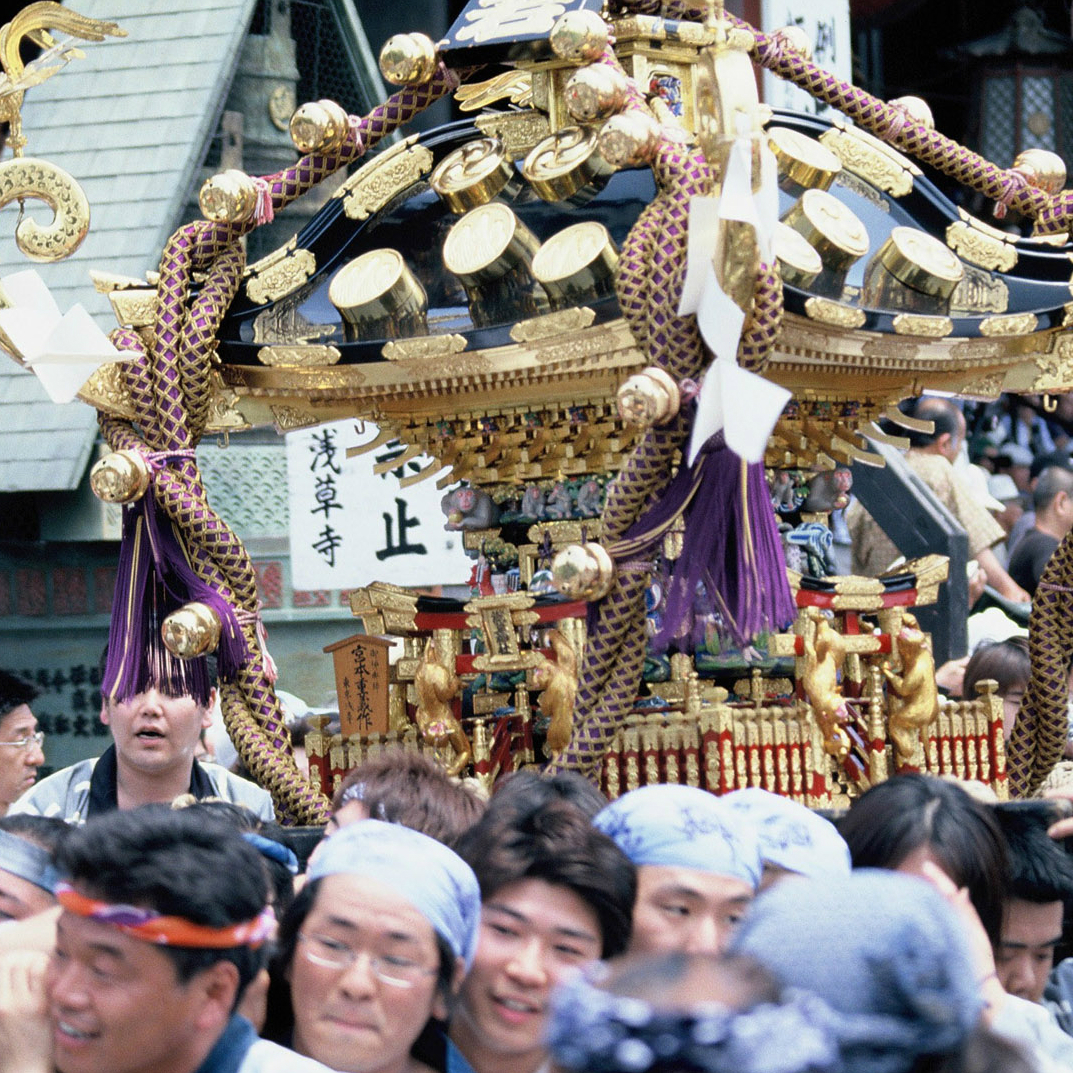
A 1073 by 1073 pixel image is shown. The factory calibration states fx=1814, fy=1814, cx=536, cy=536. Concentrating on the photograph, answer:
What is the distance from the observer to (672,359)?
11.1 feet

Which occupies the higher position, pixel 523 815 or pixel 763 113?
pixel 763 113

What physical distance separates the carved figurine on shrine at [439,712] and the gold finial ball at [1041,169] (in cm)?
188

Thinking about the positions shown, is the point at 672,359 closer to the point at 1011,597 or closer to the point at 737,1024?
the point at 737,1024

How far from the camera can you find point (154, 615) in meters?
3.78

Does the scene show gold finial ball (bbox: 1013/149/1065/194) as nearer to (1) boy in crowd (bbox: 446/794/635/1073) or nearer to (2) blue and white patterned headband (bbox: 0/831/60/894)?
(1) boy in crowd (bbox: 446/794/635/1073)

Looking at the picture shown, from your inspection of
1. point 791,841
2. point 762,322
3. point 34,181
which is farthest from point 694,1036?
point 34,181

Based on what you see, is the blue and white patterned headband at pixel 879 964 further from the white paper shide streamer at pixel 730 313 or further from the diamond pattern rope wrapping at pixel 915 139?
the diamond pattern rope wrapping at pixel 915 139

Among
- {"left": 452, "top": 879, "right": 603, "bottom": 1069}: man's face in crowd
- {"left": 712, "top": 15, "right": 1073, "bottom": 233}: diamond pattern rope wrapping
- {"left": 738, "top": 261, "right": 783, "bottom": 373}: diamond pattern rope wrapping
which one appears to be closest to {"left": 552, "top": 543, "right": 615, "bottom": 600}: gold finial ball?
{"left": 738, "top": 261, "right": 783, "bottom": 373}: diamond pattern rope wrapping

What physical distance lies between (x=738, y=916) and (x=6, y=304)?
2.19m

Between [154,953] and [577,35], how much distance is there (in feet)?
7.05

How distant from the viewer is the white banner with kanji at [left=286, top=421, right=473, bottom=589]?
594cm

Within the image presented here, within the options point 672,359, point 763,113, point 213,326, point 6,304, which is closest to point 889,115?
point 763,113

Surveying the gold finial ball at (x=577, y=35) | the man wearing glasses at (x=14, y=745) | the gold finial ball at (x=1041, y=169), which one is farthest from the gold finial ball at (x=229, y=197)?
the gold finial ball at (x=1041, y=169)

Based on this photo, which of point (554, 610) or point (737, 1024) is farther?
point (554, 610)
